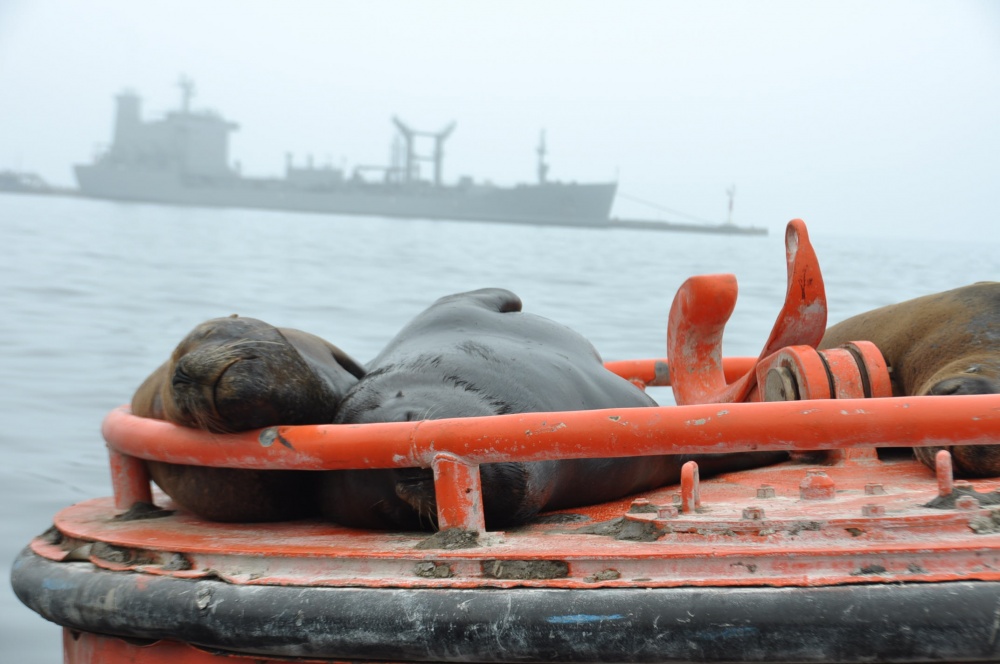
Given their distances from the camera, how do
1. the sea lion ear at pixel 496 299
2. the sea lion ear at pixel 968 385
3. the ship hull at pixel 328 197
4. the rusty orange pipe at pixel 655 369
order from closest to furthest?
the sea lion ear at pixel 968 385 < the sea lion ear at pixel 496 299 < the rusty orange pipe at pixel 655 369 < the ship hull at pixel 328 197

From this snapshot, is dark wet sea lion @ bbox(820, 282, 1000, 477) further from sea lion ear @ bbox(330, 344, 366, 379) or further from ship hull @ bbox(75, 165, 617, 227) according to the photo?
ship hull @ bbox(75, 165, 617, 227)

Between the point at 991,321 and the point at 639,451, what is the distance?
1520mm

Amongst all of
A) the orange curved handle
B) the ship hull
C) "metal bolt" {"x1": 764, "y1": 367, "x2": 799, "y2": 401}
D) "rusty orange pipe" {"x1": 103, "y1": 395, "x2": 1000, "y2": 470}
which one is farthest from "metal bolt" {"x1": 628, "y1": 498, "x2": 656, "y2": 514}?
the ship hull

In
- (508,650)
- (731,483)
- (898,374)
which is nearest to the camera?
(508,650)

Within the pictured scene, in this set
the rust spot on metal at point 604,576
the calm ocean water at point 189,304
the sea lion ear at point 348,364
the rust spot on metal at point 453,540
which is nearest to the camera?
the rust spot on metal at point 604,576

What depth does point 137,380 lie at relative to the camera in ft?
30.6

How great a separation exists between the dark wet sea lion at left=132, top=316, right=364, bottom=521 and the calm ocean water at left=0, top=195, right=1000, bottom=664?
212 cm

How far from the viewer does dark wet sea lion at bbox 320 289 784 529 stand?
94.0 inches

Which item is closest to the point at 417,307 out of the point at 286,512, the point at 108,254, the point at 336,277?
the point at 336,277

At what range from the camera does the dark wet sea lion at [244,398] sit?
7.59ft

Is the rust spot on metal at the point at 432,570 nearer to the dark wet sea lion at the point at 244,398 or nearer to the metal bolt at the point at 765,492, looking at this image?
the dark wet sea lion at the point at 244,398

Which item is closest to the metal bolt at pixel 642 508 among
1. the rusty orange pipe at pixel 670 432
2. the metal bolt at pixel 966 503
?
the rusty orange pipe at pixel 670 432

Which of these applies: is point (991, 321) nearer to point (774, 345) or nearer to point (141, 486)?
point (774, 345)

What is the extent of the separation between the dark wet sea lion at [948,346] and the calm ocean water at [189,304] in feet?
10.6
